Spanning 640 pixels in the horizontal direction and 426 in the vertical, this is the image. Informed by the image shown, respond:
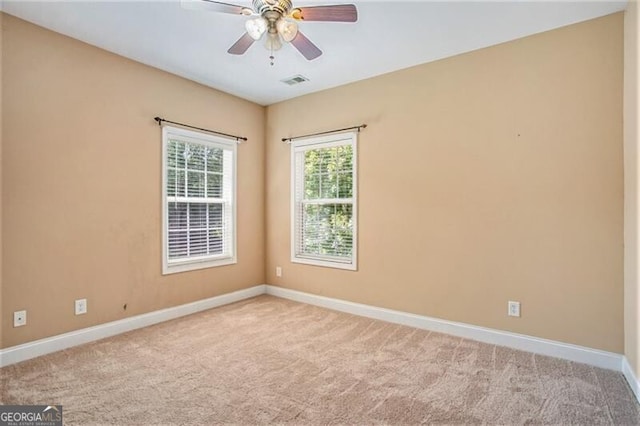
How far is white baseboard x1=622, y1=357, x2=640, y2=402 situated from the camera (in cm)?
229

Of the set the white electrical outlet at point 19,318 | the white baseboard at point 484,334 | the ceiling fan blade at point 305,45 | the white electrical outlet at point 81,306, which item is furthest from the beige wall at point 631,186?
the white electrical outlet at point 19,318

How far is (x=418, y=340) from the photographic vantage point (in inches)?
130

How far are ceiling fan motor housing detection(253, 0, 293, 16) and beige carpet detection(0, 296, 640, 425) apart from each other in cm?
245

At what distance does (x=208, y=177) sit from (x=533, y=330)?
3766mm

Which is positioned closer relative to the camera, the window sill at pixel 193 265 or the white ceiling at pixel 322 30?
the white ceiling at pixel 322 30

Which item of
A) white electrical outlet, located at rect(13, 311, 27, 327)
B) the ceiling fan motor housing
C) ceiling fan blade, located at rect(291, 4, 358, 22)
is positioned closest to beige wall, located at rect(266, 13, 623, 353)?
ceiling fan blade, located at rect(291, 4, 358, 22)

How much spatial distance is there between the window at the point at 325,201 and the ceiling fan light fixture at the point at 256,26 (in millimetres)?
2087

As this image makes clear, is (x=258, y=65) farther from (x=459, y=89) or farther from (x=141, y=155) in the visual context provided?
(x=459, y=89)

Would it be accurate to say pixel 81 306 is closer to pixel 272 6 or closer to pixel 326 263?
pixel 326 263

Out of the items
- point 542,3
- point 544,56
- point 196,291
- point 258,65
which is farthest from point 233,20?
point 196,291

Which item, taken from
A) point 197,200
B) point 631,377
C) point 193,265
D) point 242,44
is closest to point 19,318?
point 193,265

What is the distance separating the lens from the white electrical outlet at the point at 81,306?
10.4 feet

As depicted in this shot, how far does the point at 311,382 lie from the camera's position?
2506 mm

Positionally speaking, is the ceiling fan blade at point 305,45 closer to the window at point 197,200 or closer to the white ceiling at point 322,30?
the white ceiling at point 322,30
